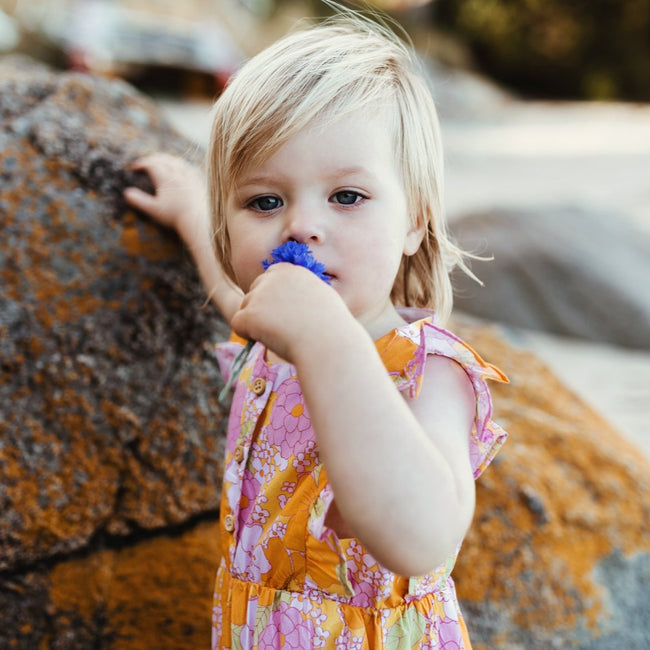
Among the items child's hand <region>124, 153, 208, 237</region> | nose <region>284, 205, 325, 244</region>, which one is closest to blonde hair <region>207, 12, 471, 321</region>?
nose <region>284, 205, 325, 244</region>

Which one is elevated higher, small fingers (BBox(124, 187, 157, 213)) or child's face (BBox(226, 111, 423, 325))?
child's face (BBox(226, 111, 423, 325))

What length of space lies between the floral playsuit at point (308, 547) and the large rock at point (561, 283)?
3315mm

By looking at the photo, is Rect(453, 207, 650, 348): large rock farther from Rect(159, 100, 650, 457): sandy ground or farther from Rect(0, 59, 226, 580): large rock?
Rect(0, 59, 226, 580): large rock

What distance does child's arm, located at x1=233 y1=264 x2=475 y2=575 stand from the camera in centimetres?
106

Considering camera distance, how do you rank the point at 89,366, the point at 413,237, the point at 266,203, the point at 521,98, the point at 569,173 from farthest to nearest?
the point at 521,98 → the point at 569,173 → the point at 89,366 → the point at 413,237 → the point at 266,203

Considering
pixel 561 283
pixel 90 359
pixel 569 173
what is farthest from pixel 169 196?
pixel 569 173

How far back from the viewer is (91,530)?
180cm

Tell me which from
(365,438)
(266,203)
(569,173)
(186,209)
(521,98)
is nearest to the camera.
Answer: (365,438)

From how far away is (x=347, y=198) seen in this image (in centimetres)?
131

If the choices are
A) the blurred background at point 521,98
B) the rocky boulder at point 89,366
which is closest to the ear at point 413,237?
the blurred background at point 521,98

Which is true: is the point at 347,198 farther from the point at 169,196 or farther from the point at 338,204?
the point at 169,196

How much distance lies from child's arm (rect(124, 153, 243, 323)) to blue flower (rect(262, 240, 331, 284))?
0.56m

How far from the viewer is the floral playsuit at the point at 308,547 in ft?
4.20

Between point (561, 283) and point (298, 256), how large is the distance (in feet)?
12.7
